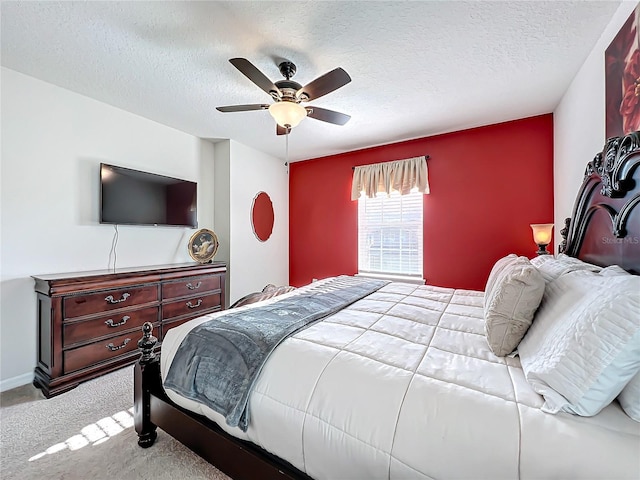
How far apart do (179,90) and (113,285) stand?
1.88m

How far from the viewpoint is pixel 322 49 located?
1.94m

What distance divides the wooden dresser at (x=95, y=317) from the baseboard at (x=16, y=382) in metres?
0.07

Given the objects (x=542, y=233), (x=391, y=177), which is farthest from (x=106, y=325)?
(x=542, y=233)

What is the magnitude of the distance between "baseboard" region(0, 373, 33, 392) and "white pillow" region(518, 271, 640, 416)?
3.51 metres

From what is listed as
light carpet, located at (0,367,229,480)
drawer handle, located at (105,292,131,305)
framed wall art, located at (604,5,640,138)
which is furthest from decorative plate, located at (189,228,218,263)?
framed wall art, located at (604,5,640,138)

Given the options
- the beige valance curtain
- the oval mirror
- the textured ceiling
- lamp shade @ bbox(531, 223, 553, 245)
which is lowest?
lamp shade @ bbox(531, 223, 553, 245)

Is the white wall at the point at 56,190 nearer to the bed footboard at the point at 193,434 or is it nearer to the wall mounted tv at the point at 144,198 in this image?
the wall mounted tv at the point at 144,198

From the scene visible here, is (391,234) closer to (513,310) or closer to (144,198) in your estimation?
(513,310)

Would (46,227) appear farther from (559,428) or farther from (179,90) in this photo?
(559,428)

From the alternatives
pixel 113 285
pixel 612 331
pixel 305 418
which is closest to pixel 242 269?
pixel 113 285

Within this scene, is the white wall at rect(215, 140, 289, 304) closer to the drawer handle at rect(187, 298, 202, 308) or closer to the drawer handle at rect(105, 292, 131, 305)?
the drawer handle at rect(187, 298, 202, 308)

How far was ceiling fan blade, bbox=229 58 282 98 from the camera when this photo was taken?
1.68 m

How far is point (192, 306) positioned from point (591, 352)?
3.27 m

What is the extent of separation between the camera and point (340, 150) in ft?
13.7
